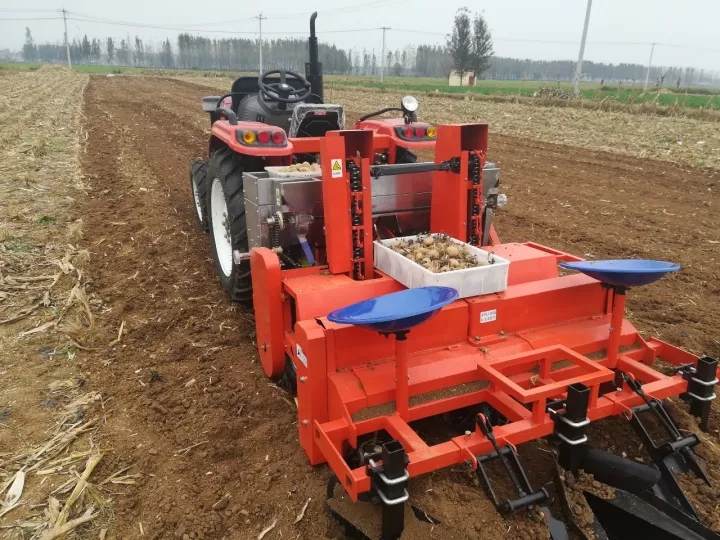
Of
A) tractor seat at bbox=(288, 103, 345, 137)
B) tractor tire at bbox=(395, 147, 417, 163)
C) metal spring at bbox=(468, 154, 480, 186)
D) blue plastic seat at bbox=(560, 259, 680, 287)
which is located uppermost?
tractor seat at bbox=(288, 103, 345, 137)

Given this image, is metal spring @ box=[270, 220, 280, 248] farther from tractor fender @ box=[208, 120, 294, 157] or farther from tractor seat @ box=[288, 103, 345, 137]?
tractor seat @ box=[288, 103, 345, 137]

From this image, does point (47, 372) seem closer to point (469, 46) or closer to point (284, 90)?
point (284, 90)

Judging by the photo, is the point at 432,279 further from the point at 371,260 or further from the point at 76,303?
the point at 76,303

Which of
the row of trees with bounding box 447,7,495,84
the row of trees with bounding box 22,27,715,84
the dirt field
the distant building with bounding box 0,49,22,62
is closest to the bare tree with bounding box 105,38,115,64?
the row of trees with bounding box 22,27,715,84

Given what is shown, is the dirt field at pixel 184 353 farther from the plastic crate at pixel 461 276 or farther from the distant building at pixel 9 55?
the distant building at pixel 9 55

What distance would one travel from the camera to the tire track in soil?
2312 millimetres

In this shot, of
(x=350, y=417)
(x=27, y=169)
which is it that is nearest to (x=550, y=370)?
(x=350, y=417)

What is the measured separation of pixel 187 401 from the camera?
10.2 ft

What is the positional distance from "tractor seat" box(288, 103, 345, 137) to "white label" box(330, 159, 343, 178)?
1.72m

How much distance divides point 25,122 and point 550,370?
50.4 feet

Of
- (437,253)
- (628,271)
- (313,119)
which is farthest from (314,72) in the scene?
(628,271)

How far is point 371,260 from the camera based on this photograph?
9.86 ft

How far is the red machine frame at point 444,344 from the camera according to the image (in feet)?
7.07

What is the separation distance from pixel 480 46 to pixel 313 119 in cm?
5115
